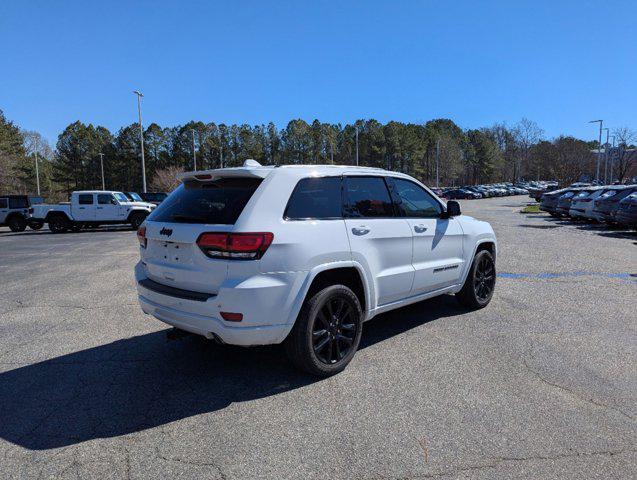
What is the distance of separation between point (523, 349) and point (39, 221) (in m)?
23.4

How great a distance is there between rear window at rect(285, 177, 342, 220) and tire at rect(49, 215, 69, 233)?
21.0 metres

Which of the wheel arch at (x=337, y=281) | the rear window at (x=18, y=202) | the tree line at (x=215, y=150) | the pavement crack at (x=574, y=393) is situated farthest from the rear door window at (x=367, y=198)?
the tree line at (x=215, y=150)

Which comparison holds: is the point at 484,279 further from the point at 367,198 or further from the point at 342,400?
the point at 342,400

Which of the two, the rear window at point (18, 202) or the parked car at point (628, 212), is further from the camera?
the rear window at point (18, 202)

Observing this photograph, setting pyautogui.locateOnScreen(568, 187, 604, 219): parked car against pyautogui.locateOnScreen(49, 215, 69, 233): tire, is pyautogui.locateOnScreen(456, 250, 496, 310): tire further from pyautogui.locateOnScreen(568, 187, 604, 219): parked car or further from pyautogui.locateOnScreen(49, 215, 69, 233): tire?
pyautogui.locateOnScreen(49, 215, 69, 233): tire

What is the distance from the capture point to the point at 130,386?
3752 millimetres

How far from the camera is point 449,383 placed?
12.3 ft

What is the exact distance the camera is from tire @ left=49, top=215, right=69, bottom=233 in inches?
830

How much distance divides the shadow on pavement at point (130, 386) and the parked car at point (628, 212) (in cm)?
1384

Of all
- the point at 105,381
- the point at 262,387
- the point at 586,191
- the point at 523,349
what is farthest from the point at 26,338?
the point at 586,191

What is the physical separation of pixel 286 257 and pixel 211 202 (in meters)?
0.84

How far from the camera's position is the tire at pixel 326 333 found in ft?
12.0

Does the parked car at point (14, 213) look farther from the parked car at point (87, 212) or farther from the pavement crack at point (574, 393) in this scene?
the pavement crack at point (574, 393)

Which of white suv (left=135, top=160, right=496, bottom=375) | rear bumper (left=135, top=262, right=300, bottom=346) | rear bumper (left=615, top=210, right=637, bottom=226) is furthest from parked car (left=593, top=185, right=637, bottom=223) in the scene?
rear bumper (left=135, top=262, right=300, bottom=346)
